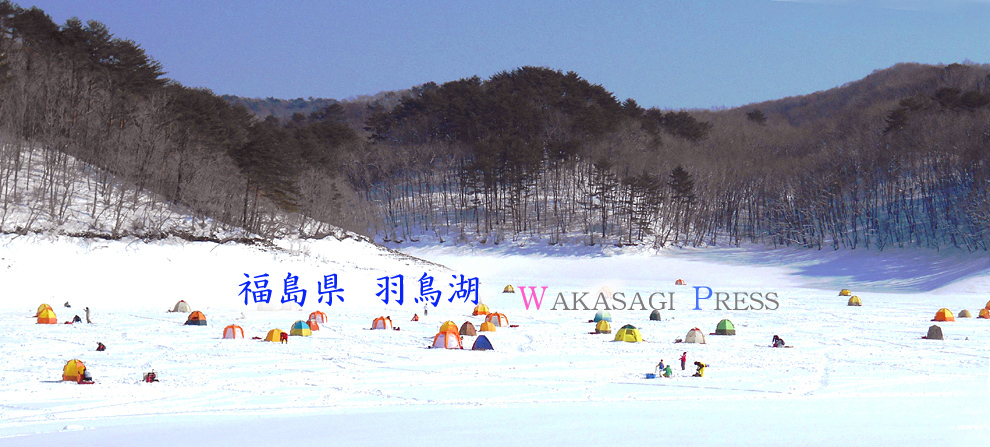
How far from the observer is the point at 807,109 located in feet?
390

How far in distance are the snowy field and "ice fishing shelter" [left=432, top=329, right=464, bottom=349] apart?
1.92ft

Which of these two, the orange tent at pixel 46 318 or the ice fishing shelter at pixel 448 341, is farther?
the orange tent at pixel 46 318

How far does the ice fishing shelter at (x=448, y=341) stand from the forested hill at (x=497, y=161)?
20.9 metres

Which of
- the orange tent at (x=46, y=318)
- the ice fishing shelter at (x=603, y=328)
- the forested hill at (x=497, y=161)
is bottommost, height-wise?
the ice fishing shelter at (x=603, y=328)

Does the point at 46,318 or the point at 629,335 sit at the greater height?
the point at 46,318

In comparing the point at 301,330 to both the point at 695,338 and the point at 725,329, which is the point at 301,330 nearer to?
the point at 695,338

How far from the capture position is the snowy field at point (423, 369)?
1016 centimetres

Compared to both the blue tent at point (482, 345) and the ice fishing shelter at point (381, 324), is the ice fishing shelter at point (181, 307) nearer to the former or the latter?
the ice fishing shelter at point (381, 324)

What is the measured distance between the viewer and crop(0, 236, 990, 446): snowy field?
1016cm

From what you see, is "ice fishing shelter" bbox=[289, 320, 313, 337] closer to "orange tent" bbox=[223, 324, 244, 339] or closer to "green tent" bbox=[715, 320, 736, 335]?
"orange tent" bbox=[223, 324, 244, 339]

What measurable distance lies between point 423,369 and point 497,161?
51641 mm

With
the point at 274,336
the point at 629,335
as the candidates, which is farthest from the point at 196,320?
the point at 629,335

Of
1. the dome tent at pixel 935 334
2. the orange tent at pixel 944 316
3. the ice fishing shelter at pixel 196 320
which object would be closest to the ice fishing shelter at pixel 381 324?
the ice fishing shelter at pixel 196 320

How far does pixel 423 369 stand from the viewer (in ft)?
52.7
